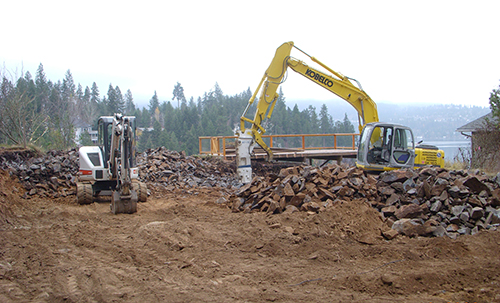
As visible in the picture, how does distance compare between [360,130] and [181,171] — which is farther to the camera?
[181,171]

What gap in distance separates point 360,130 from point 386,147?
2020 mm

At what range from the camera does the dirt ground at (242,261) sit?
4.45 meters

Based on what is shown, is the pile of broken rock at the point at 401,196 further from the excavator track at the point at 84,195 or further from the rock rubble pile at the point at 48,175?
the rock rubble pile at the point at 48,175

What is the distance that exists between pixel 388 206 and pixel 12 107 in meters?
21.2

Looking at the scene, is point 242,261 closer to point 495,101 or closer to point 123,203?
point 123,203

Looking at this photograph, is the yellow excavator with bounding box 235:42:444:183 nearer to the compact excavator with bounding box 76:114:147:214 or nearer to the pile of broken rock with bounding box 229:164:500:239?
the pile of broken rock with bounding box 229:164:500:239

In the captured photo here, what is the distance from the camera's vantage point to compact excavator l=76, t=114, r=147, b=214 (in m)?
9.25

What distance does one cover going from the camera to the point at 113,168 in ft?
Answer: 33.9

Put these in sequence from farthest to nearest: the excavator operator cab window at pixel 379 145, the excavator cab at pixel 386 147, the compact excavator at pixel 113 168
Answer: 1. the excavator operator cab window at pixel 379 145
2. the excavator cab at pixel 386 147
3. the compact excavator at pixel 113 168

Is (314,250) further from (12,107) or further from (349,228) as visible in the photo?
(12,107)

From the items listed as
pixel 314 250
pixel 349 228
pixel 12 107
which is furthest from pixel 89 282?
pixel 12 107

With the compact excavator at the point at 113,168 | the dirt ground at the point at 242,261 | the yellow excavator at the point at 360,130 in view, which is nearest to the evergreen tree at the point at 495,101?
the yellow excavator at the point at 360,130

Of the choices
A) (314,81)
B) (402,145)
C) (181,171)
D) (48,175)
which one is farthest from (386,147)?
(48,175)

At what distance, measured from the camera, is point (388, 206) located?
329 inches
